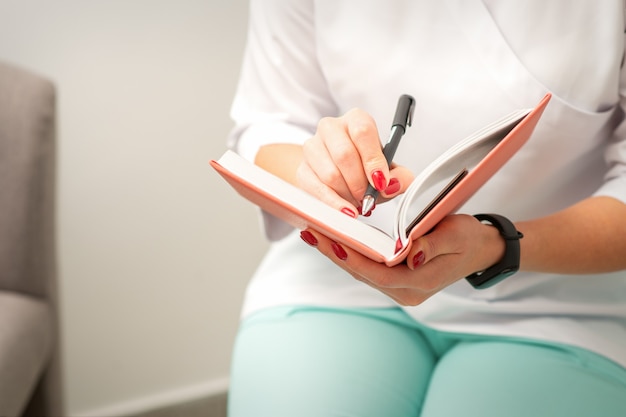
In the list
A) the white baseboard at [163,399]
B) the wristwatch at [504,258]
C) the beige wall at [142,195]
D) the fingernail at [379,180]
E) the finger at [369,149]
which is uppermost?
the finger at [369,149]

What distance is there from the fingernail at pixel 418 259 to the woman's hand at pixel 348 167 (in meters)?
0.07

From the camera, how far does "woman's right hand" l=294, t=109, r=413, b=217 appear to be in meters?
0.67

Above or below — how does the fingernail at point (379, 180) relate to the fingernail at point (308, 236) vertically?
above

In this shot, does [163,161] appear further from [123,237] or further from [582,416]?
[582,416]

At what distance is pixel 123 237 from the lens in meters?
1.38

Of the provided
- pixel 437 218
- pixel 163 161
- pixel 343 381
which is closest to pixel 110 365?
pixel 163 161

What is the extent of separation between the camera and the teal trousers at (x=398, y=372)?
77cm

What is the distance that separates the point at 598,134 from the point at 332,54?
339 millimetres

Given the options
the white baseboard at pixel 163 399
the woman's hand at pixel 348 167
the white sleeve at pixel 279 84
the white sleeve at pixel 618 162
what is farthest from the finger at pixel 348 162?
the white baseboard at pixel 163 399

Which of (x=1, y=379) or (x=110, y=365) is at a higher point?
(x=1, y=379)

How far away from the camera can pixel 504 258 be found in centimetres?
75

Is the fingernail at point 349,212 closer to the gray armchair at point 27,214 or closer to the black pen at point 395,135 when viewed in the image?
the black pen at point 395,135

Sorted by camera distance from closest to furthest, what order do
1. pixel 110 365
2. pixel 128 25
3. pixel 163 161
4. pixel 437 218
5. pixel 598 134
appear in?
pixel 437 218, pixel 598 134, pixel 128 25, pixel 163 161, pixel 110 365

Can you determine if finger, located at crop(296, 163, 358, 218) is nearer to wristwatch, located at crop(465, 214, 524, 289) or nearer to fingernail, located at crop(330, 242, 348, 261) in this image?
fingernail, located at crop(330, 242, 348, 261)
